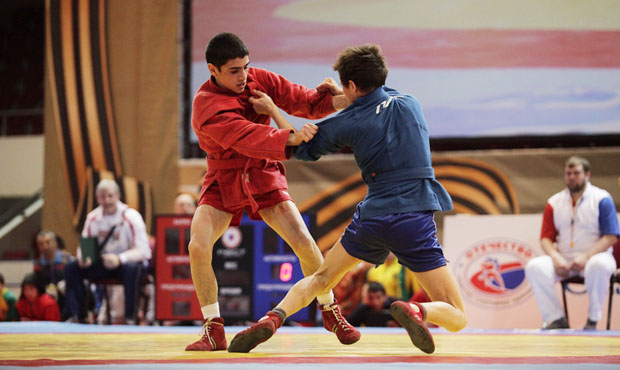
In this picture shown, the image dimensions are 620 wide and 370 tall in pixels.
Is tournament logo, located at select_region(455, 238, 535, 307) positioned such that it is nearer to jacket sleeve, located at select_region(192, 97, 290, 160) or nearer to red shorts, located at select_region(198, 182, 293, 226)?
red shorts, located at select_region(198, 182, 293, 226)

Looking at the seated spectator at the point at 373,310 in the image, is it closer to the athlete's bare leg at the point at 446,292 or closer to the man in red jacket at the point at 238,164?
the man in red jacket at the point at 238,164

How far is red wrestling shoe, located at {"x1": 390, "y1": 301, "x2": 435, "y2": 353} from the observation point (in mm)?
2801

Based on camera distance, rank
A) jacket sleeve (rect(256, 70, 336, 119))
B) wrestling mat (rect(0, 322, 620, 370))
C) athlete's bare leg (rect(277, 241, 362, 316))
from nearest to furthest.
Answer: wrestling mat (rect(0, 322, 620, 370)), athlete's bare leg (rect(277, 241, 362, 316)), jacket sleeve (rect(256, 70, 336, 119))

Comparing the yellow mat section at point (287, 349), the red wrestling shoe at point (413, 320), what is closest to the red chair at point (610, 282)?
the yellow mat section at point (287, 349)

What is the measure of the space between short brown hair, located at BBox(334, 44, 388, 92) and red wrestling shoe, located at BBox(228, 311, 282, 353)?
1.00m

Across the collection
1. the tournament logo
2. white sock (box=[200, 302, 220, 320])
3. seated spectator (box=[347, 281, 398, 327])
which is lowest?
seated spectator (box=[347, 281, 398, 327])

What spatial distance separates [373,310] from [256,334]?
138 inches

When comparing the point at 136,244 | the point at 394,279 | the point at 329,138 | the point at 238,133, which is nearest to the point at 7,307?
the point at 136,244

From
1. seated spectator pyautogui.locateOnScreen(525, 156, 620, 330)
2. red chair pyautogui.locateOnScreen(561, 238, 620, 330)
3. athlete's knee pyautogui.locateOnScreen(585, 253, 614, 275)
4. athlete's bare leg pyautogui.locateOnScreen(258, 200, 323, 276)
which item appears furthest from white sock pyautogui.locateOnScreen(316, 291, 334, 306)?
red chair pyautogui.locateOnScreen(561, 238, 620, 330)

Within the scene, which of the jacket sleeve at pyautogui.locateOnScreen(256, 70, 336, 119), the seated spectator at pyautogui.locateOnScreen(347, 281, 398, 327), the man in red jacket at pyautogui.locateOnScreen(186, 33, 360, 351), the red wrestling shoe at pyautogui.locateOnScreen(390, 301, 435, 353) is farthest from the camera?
the seated spectator at pyautogui.locateOnScreen(347, 281, 398, 327)

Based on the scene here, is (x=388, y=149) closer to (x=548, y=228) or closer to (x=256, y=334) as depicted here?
(x=256, y=334)

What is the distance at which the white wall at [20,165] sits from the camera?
14.7 m

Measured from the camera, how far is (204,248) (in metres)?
3.51

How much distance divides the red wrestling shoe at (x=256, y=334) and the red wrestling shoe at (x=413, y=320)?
513 mm
